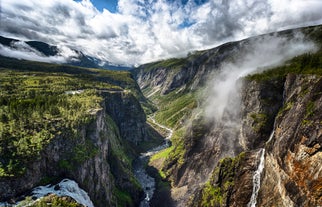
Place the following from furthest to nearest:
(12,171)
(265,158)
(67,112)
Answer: (67,112)
(265,158)
(12,171)

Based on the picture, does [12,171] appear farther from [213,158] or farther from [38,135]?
[213,158]

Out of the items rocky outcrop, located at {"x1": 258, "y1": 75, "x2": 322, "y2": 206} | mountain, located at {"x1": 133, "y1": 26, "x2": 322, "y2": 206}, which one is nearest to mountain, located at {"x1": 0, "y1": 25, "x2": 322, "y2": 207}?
rocky outcrop, located at {"x1": 258, "y1": 75, "x2": 322, "y2": 206}

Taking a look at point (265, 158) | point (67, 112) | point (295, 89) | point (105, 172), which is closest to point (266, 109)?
point (295, 89)

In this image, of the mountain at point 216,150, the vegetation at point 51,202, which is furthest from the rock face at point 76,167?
the vegetation at point 51,202

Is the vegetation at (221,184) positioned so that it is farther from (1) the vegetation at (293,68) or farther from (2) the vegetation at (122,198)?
(2) the vegetation at (122,198)

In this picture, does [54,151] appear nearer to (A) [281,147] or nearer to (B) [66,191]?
(B) [66,191]

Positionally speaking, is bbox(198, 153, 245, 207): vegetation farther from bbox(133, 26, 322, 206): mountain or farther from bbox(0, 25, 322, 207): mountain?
bbox(0, 25, 322, 207): mountain

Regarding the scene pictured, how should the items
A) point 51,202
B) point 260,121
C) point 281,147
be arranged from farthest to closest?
1. point 260,121
2. point 281,147
3. point 51,202

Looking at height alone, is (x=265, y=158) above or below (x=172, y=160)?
above

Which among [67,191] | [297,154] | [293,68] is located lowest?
Result: [67,191]

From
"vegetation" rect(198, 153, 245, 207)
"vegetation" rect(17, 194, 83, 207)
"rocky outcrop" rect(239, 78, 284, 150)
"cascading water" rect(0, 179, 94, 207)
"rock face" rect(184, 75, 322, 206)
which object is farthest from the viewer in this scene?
"rocky outcrop" rect(239, 78, 284, 150)

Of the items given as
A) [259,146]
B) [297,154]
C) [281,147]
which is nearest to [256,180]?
[281,147]
